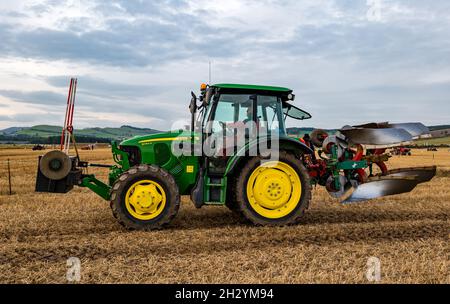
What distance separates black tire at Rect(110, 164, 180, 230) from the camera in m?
6.82

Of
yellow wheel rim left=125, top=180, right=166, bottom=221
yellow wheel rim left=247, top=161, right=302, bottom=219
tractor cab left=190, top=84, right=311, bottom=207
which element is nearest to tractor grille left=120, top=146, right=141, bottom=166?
yellow wheel rim left=125, top=180, right=166, bottom=221

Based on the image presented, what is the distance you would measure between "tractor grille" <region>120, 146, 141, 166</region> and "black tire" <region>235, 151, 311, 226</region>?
5.96ft

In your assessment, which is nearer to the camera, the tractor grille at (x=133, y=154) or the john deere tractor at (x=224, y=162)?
the john deere tractor at (x=224, y=162)

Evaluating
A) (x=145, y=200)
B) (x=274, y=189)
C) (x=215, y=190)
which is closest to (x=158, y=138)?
(x=145, y=200)

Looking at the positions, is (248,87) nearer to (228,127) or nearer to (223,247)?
(228,127)

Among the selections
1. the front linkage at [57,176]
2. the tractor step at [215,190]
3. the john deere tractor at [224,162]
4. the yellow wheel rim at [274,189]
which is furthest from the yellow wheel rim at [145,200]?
the yellow wheel rim at [274,189]

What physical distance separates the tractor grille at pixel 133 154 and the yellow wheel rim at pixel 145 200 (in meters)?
0.82

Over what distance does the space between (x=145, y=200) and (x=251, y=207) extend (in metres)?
1.77

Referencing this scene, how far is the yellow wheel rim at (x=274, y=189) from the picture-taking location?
24.0ft

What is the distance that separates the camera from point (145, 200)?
6875 millimetres

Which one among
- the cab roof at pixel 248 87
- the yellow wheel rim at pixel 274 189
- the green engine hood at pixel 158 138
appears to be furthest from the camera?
the green engine hood at pixel 158 138

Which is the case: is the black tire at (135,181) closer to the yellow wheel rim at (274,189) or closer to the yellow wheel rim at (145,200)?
the yellow wheel rim at (145,200)
